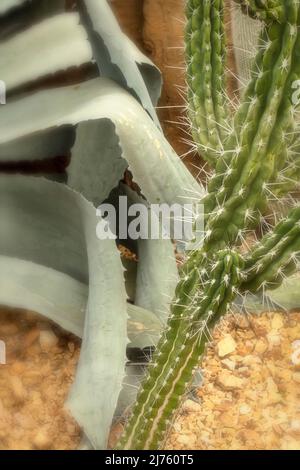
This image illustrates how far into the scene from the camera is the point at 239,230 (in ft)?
3.05

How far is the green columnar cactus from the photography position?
856 millimetres

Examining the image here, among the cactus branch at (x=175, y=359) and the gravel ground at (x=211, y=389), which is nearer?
the cactus branch at (x=175, y=359)

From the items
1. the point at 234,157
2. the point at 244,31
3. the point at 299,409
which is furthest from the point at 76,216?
the point at 244,31

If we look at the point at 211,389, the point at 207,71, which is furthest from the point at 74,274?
the point at 207,71

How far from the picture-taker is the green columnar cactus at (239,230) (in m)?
0.86

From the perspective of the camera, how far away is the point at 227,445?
1.16 m

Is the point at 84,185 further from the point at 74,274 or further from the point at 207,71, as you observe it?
the point at 207,71
